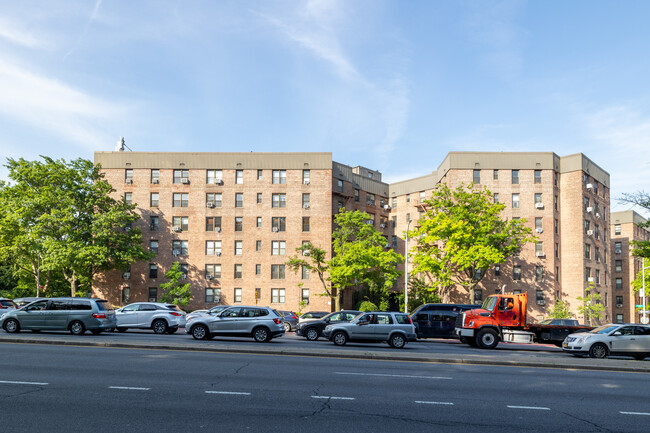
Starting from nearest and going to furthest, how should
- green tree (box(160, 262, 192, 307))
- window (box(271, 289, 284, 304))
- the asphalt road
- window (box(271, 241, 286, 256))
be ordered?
the asphalt road → green tree (box(160, 262, 192, 307)) → window (box(271, 289, 284, 304)) → window (box(271, 241, 286, 256))

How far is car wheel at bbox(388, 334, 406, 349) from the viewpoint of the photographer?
23.3 metres

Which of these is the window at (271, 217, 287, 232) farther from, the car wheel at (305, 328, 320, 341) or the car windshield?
the car windshield

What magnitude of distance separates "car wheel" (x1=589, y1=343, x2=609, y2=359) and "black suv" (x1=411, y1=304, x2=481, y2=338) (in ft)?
28.5

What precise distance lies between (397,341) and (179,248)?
38.0 m

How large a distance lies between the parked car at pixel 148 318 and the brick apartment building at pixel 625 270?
7090cm

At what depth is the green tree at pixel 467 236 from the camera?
49250 mm

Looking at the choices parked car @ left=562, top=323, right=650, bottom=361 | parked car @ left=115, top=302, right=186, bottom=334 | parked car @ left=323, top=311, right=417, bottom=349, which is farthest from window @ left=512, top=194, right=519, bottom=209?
parked car @ left=115, top=302, right=186, bottom=334

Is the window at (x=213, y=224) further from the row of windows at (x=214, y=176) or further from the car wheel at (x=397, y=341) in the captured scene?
the car wheel at (x=397, y=341)

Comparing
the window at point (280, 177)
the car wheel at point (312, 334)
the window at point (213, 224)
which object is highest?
the window at point (280, 177)

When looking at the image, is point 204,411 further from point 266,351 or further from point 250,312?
point 250,312

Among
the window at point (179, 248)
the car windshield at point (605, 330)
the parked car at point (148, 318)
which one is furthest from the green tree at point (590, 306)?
the parked car at point (148, 318)

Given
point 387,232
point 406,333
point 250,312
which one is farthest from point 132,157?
point 406,333

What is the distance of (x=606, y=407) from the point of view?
1033 cm

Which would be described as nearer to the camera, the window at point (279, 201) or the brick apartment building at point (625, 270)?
the window at point (279, 201)
